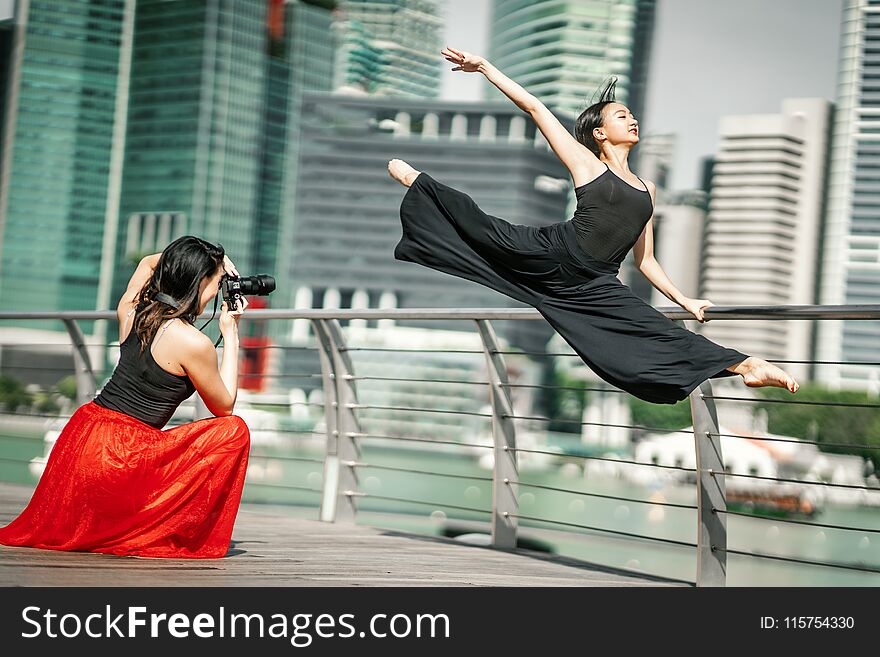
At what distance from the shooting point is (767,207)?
16650cm

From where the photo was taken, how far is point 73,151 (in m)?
155

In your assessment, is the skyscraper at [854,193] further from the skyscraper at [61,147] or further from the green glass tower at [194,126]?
the skyscraper at [61,147]

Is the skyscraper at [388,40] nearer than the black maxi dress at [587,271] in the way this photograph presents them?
No

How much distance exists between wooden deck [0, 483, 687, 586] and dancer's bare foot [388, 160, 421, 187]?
4.57 ft

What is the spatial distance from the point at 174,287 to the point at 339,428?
6.78ft

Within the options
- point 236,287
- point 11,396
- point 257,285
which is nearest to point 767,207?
point 11,396

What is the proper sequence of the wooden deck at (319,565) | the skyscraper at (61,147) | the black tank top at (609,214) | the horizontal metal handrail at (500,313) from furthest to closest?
the skyscraper at (61,147) < the black tank top at (609,214) < the horizontal metal handrail at (500,313) < the wooden deck at (319,565)

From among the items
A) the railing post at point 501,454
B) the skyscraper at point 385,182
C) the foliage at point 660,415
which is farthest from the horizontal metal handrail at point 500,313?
the skyscraper at point 385,182

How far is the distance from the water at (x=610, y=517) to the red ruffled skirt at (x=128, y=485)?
2413 inches

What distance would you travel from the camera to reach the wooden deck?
123 inches

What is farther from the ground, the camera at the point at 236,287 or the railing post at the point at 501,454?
the camera at the point at 236,287

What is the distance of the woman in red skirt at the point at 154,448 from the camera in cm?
356

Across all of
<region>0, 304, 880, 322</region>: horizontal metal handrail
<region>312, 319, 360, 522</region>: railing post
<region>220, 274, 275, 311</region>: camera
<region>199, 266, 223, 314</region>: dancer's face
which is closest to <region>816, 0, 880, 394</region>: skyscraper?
<region>312, 319, 360, 522</region>: railing post

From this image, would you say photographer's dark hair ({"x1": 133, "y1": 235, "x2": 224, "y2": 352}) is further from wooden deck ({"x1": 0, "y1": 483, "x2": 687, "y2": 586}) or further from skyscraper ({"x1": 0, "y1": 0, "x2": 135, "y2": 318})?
skyscraper ({"x1": 0, "y1": 0, "x2": 135, "y2": 318})
